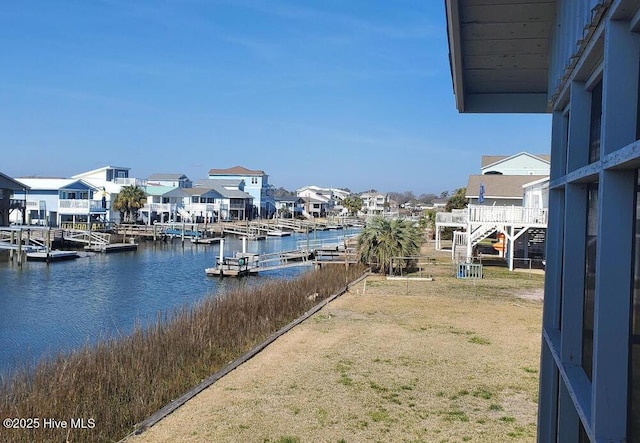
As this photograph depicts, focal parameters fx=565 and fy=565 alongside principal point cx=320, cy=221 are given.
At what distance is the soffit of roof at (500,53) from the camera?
4.63 meters

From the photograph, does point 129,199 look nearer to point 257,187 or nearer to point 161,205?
point 161,205

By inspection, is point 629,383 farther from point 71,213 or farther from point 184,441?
point 71,213

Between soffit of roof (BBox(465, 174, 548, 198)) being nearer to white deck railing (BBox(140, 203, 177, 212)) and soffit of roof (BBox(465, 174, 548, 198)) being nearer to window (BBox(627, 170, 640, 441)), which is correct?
window (BBox(627, 170, 640, 441))

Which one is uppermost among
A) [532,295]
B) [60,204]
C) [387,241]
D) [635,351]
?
[60,204]

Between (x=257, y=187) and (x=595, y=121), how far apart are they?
9720 centimetres

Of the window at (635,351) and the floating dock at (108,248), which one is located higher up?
the window at (635,351)

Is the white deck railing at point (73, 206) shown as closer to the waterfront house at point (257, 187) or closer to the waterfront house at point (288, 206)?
the waterfront house at point (257, 187)

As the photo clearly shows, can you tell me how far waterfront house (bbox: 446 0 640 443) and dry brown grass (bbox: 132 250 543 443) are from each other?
11.4 ft

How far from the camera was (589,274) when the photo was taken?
3.53 metres

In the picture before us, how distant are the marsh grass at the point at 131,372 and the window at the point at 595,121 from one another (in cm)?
550

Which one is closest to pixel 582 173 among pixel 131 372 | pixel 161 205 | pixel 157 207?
pixel 131 372

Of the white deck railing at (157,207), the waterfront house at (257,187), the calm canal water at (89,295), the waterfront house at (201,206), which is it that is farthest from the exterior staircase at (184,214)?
the calm canal water at (89,295)

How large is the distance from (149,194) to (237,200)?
17.0 m

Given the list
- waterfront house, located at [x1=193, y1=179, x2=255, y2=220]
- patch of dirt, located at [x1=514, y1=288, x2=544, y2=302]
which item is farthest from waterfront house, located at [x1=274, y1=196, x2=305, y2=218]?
patch of dirt, located at [x1=514, y1=288, x2=544, y2=302]
